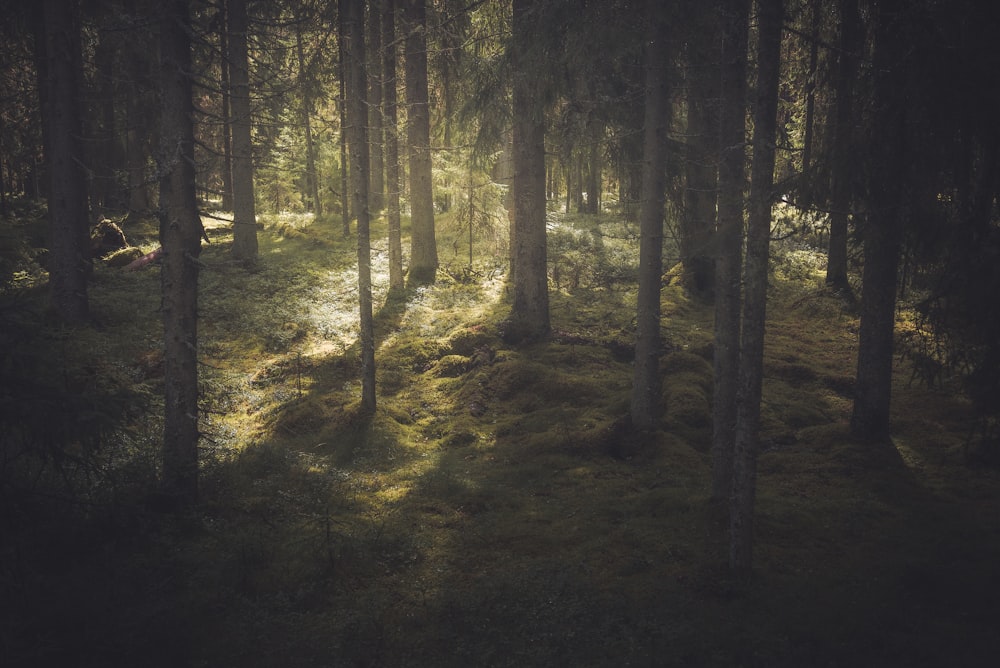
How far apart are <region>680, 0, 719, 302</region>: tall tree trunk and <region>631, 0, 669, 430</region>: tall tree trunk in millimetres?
673

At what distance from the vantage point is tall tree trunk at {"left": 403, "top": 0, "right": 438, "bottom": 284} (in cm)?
2006

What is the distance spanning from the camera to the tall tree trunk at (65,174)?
15.3m

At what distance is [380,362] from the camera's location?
16406 mm

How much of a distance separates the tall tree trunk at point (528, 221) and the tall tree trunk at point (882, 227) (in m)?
7.61

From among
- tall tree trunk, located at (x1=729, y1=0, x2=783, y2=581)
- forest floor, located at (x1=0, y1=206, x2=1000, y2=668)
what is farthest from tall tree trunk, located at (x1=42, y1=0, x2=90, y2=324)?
tall tree trunk, located at (x1=729, y1=0, x2=783, y2=581)

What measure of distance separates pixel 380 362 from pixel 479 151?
21.4 feet

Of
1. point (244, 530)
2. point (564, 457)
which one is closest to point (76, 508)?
point (244, 530)

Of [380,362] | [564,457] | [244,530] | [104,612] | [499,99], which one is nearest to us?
[104,612]

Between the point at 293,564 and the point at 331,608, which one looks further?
the point at 293,564

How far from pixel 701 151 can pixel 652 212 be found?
4401 millimetres

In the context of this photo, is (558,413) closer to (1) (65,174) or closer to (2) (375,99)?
(2) (375,99)

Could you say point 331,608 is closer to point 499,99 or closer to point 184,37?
point 184,37

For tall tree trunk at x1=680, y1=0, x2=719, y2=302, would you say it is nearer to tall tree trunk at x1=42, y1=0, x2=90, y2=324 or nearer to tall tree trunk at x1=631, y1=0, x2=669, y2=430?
tall tree trunk at x1=631, y1=0, x2=669, y2=430

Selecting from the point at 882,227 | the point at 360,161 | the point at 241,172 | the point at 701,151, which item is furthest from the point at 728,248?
the point at 241,172
